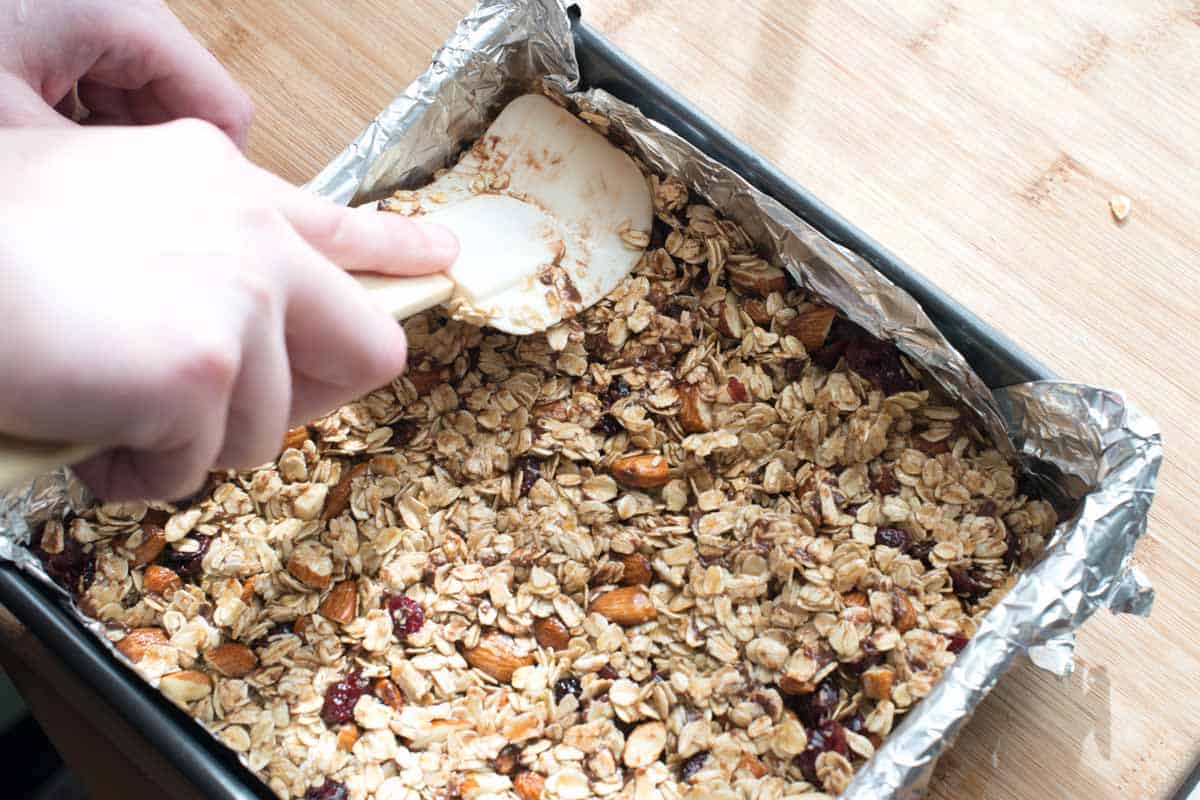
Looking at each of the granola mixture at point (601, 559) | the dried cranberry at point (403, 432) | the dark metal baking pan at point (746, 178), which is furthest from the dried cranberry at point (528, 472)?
the dark metal baking pan at point (746, 178)

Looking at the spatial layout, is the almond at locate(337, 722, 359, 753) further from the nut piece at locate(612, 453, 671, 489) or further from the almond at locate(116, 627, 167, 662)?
the nut piece at locate(612, 453, 671, 489)

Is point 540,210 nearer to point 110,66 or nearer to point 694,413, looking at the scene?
point 694,413

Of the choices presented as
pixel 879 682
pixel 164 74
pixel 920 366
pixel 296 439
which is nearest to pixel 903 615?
pixel 879 682

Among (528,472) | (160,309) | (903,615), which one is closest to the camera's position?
(160,309)

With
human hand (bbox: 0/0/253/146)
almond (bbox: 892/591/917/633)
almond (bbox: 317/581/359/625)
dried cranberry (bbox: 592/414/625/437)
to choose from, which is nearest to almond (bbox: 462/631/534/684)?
almond (bbox: 317/581/359/625)

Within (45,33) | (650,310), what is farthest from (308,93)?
(650,310)

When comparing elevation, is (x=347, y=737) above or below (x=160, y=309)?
below

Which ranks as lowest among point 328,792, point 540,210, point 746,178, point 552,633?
point 328,792
